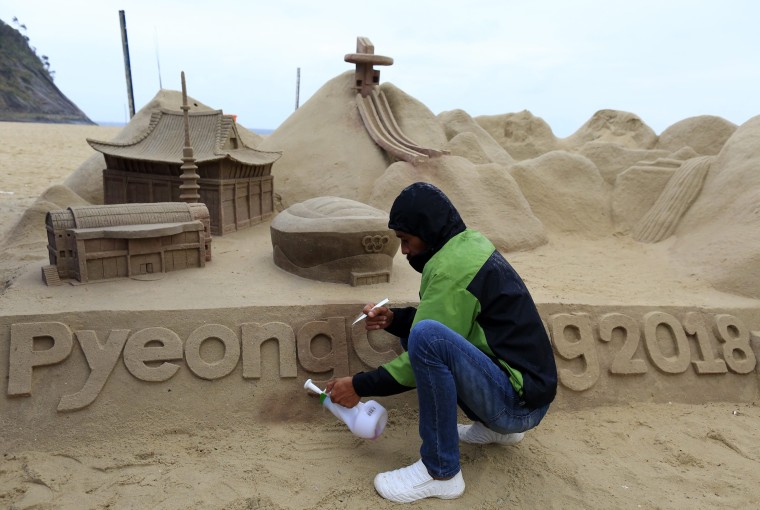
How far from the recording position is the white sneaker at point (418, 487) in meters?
2.68

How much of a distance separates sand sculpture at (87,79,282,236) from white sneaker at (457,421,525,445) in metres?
3.65

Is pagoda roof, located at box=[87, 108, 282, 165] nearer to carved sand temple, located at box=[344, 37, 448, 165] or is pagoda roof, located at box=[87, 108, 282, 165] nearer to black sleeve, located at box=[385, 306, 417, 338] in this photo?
carved sand temple, located at box=[344, 37, 448, 165]

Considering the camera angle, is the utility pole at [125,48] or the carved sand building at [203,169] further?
the utility pole at [125,48]

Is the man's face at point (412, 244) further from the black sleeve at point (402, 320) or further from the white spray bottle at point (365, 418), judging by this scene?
the white spray bottle at point (365, 418)

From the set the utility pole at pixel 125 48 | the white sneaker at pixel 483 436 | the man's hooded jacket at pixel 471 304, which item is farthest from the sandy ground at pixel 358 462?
the utility pole at pixel 125 48

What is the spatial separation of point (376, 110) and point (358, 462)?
18.4ft

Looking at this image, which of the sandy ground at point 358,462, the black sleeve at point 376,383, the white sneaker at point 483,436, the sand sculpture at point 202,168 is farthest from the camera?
the sand sculpture at point 202,168

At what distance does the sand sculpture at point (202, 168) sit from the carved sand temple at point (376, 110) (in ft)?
4.63

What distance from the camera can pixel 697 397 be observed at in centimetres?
393

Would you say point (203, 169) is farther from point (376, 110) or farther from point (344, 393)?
point (344, 393)

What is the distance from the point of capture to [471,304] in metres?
2.55

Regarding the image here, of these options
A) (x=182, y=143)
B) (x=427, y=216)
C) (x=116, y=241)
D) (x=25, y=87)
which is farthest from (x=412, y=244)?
(x=25, y=87)

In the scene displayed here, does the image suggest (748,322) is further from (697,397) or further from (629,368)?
(629,368)

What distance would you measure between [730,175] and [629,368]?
3.10m
